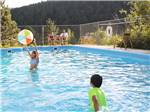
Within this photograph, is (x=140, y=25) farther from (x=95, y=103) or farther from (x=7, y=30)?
(x=95, y=103)

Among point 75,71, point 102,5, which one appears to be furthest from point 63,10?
point 75,71

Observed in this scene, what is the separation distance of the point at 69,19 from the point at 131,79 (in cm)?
3332

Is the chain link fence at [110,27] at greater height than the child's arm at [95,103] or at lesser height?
greater

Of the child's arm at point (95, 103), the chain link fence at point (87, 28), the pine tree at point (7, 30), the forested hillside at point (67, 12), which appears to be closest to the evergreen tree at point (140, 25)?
the chain link fence at point (87, 28)

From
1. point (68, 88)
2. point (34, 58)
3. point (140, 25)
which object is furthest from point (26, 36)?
point (140, 25)

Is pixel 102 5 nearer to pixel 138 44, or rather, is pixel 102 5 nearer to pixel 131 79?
pixel 138 44

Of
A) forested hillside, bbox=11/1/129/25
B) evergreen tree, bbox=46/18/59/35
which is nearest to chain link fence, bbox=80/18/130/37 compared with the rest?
evergreen tree, bbox=46/18/59/35

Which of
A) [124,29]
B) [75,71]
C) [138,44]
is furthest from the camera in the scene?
[124,29]

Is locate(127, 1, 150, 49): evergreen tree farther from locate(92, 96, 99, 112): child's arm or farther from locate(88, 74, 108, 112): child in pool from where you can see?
locate(92, 96, 99, 112): child's arm

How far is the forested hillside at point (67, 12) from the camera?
44.1 m

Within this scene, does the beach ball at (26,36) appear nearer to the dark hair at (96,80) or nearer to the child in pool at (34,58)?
the child in pool at (34,58)

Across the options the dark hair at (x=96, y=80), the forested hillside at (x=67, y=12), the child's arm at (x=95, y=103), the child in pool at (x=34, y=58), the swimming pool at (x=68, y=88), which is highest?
the forested hillside at (x=67, y=12)

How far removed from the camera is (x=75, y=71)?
13.8 metres

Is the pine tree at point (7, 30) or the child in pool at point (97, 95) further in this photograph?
the pine tree at point (7, 30)
